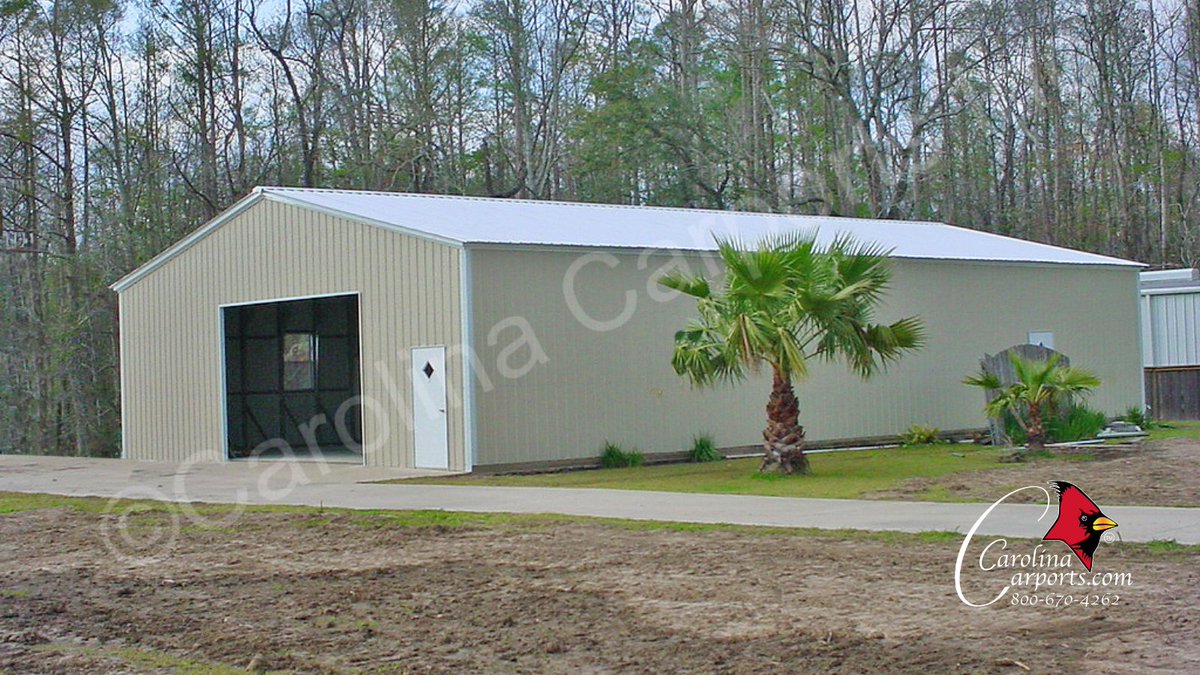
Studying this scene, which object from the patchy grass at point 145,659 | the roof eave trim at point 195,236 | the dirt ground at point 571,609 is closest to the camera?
the dirt ground at point 571,609

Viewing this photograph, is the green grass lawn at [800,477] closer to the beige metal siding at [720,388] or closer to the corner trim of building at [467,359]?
the corner trim of building at [467,359]

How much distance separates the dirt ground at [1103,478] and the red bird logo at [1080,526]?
3.48 feet

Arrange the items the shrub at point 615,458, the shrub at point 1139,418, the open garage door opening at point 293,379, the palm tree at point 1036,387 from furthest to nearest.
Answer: the shrub at point 1139,418
the open garage door opening at point 293,379
the shrub at point 615,458
the palm tree at point 1036,387

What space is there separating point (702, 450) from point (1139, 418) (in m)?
11.2

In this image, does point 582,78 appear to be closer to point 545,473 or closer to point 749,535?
point 545,473

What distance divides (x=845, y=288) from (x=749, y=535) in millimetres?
7442

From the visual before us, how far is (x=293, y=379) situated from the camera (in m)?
30.8

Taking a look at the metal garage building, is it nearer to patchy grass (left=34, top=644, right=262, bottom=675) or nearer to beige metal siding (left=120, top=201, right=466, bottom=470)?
beige metal siding (left=120, top=201, right=466, bottom=470)

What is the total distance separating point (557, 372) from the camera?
2255 cm

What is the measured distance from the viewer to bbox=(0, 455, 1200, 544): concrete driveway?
1275cm

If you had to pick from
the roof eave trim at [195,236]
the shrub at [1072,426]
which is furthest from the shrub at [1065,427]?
the roof eave trim at [195,236]

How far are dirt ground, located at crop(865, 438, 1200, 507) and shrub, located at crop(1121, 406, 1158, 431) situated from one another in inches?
291

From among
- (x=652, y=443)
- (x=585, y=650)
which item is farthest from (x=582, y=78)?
(x=585, y=650)

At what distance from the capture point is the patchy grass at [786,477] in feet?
58.1
